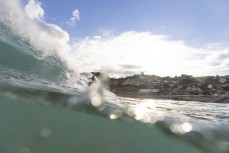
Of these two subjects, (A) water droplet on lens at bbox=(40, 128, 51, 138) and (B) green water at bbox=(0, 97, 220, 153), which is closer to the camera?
(B) green water at bbox=(0, 97, 220, 153)

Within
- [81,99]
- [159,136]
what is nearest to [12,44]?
[81,99]

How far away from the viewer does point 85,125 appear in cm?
644

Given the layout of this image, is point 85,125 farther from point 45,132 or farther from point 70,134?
point 45,132

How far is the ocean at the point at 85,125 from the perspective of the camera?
5590mm

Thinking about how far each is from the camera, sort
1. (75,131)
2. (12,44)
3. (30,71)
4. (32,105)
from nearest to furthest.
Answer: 1. (75,131)
2. (32,105)
3. (30,71)
4. (12,44)

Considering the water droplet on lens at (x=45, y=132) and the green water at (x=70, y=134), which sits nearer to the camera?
the green water at (x=70, y=134)

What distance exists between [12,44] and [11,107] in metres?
5.20

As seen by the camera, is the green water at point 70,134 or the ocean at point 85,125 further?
the ocean at point 85,125

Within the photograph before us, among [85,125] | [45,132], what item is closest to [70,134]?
[45,132]

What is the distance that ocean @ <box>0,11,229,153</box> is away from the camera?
5.59 metres

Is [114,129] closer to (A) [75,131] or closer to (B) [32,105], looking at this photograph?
(A) [75,131]

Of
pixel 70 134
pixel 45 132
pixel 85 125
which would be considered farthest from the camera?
pixel 85 125

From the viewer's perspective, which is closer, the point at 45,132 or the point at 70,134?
the point at 45,132

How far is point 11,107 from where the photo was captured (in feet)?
20.2
